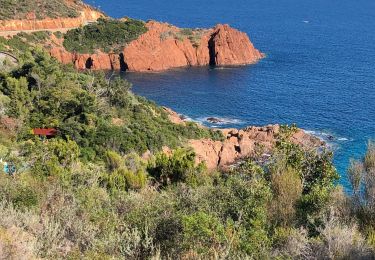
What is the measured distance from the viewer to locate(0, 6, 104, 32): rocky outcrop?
350ft

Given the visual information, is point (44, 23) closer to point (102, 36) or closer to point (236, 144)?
point (102, 36)

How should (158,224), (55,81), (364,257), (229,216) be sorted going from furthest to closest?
(55,81) → (229,216) → (158,224) → (364,257)

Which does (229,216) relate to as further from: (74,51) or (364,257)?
(74,51)

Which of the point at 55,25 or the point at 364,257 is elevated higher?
the point at 55,25

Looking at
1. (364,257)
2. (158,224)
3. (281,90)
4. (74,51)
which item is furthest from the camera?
(74,51)

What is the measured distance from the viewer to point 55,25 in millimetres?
115500

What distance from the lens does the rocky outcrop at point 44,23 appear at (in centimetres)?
10676

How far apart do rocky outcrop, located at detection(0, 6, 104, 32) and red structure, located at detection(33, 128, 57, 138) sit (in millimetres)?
63231

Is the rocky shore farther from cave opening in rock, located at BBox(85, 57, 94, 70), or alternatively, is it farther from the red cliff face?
cave opening in rock, located at BBox(85, 57, 94, 70)

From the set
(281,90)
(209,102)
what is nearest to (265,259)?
(209,102)

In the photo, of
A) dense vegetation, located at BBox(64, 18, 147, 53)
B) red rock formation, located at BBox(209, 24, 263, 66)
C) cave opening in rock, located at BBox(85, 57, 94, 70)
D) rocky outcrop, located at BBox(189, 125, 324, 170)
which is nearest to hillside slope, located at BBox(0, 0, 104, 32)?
dense vegetation, located at BBox(64, 18, 147, 53)

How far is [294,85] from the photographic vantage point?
315 ft

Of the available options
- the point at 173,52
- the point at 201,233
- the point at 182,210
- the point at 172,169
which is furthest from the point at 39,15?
the point at 201,233

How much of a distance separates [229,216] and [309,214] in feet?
12.3
